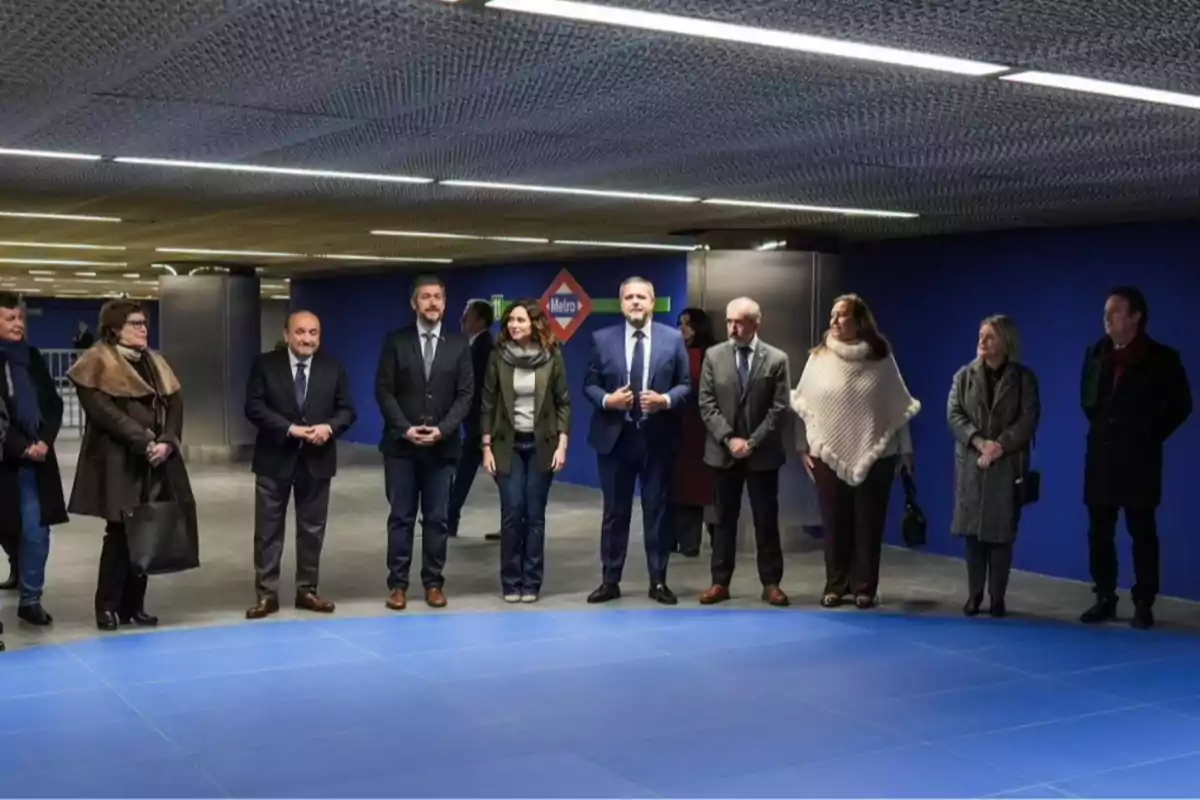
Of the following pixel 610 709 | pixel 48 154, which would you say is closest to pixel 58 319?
pixel 48 154

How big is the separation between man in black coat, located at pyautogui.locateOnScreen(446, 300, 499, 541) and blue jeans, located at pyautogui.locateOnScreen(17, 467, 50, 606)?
10.5 ft

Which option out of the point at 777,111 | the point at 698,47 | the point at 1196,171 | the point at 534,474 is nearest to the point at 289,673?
the point at 534,474

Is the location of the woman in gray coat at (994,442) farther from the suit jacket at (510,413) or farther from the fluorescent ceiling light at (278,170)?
the fluorescent ceiling light at (278,170)

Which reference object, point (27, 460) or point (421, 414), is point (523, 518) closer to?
point (421, 414)

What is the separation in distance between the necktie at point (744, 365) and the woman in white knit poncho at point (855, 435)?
0.36 m

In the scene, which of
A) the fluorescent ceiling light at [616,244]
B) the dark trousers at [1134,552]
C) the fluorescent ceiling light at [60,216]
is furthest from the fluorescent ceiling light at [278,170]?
the fluorescent ceiling light at [616,244]

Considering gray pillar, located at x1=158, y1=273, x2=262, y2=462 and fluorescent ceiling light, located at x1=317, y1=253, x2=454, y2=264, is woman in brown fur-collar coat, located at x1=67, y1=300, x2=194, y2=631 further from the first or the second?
gray pillar, located at x1=158, y1=273, x2=262, y2=462

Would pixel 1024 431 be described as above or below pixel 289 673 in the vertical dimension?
above

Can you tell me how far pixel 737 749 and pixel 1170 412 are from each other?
3409 mm

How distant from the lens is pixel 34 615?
679cm

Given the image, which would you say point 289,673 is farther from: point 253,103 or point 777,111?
point 777,111

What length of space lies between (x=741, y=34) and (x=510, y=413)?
4.31m

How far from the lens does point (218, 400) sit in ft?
51.4

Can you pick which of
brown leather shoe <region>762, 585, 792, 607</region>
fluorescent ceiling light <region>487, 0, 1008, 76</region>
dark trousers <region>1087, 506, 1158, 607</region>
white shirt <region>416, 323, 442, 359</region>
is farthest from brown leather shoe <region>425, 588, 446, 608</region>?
fluorescent ceiling light <region>487, 0, 1008, 76</region>
